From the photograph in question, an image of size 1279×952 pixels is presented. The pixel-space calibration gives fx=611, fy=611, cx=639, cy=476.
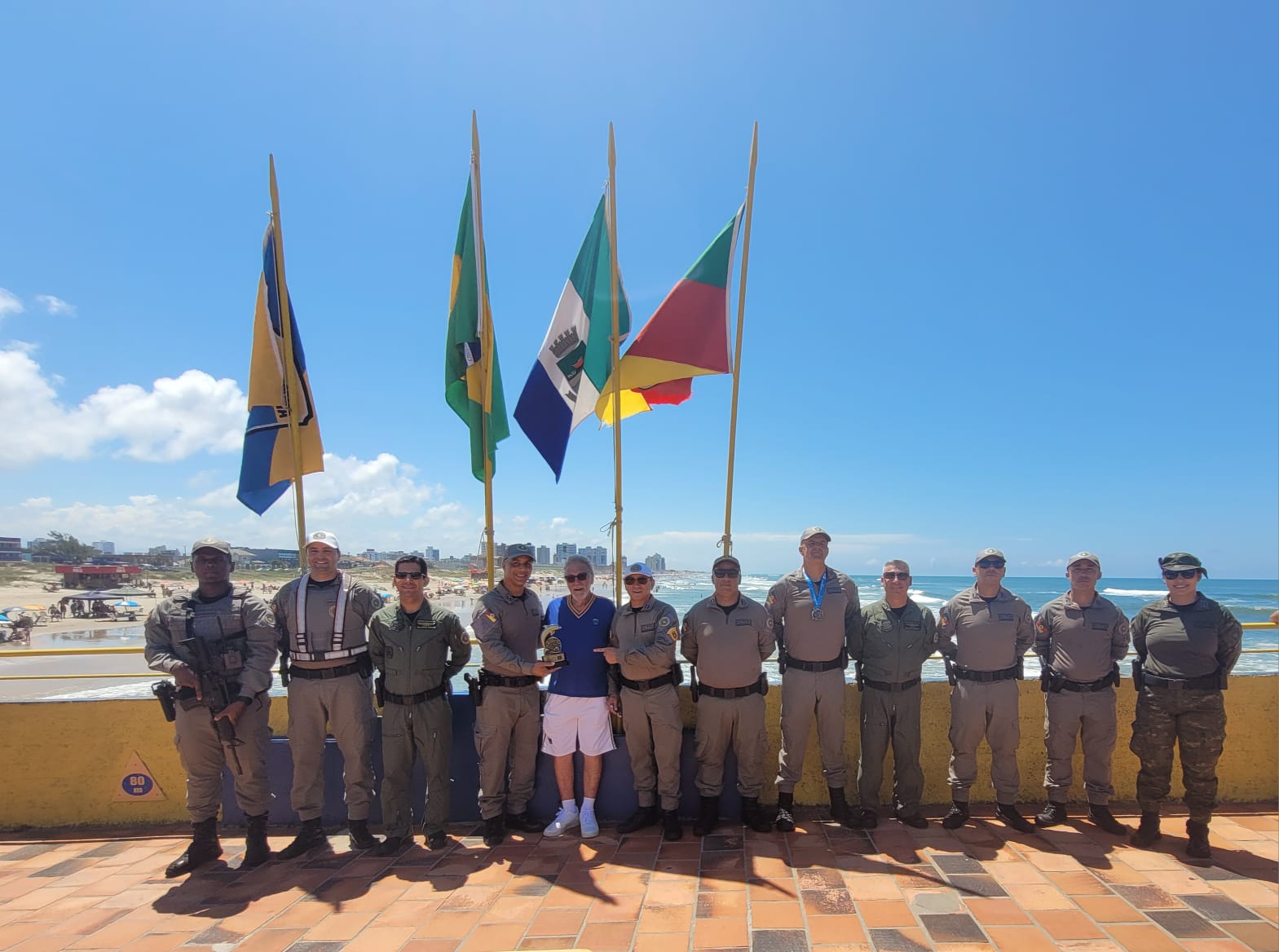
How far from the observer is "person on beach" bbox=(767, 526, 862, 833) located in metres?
3.85

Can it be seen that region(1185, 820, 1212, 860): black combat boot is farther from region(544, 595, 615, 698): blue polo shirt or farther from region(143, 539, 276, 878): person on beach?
region(143, 539, 276, 878): person on beach

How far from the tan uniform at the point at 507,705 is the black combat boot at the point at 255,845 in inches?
49.4

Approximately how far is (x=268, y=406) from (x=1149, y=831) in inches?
263

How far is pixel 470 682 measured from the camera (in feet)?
12.7

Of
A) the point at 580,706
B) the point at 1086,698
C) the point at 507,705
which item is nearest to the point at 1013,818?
the point at 1086,698

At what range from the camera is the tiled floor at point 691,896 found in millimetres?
2732

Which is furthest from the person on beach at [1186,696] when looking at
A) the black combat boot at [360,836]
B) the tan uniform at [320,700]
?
the tan uniform at [320,700]

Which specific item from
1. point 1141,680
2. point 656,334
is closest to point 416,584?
point 656,334

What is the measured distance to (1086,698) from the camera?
3.91m

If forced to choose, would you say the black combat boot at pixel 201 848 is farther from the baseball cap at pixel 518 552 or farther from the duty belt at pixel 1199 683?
the duty belt at pixel 1199 683

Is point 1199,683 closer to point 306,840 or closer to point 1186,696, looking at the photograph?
point 1186,696

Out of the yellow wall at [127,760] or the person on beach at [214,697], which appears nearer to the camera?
the person on beach at [214,697]

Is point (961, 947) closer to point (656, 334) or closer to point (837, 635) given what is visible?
point (837, 635)

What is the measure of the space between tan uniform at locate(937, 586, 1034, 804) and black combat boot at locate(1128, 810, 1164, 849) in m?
0.65
